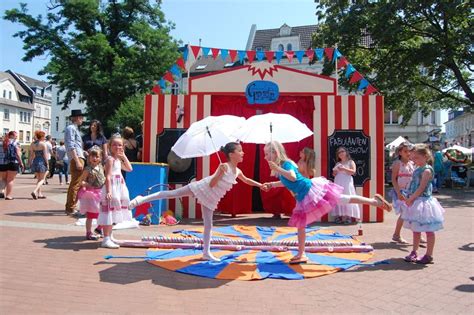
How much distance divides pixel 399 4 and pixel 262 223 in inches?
634

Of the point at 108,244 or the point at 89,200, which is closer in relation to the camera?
the point at 108,244

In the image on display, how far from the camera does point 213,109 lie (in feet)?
34.0

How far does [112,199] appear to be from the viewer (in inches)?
259

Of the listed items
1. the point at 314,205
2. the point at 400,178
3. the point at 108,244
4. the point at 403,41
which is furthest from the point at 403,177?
the point at 403,41

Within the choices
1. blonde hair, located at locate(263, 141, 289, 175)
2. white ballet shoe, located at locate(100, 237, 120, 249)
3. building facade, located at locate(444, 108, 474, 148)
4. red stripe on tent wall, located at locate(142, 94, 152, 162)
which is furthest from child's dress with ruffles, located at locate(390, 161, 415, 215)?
building facade, located at locate(444, 108, 474, 148)

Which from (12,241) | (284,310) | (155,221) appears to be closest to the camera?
(284,310)

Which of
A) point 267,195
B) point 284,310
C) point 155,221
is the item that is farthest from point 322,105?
point 284,310

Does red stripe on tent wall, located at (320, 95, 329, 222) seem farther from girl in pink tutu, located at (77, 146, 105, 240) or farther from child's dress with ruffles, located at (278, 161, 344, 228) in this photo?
girl in pink tutu, located at (77, 146, 105, 240)

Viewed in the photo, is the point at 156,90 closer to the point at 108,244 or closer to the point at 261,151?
the point at 261,151

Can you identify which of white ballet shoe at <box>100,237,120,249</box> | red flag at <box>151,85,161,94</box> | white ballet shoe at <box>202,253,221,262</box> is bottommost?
white ballet shoe at <box>202,253,221,262</box>

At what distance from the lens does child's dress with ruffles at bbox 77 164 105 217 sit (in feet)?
22.8

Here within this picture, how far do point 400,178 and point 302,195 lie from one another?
286 centimetres

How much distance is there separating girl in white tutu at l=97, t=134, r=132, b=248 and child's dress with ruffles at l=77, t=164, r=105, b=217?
0.43m

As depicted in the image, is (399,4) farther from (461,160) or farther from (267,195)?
(267,195)
